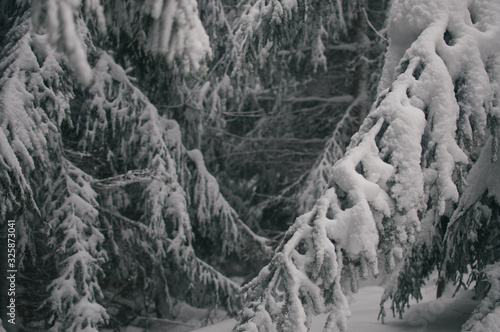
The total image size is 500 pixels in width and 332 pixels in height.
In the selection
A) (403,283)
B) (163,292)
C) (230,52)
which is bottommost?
(163,292)

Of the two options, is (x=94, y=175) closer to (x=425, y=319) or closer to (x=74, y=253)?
(x=74, y=253)

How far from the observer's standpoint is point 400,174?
237cm

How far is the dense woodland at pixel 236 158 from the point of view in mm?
2285

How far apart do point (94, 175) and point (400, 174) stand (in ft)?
14.6

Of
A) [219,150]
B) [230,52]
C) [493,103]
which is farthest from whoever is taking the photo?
[219,150]

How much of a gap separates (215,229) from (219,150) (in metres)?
2.10

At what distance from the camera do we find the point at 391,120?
252cm

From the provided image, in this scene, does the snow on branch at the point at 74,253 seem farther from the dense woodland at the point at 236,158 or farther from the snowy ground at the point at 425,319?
the snowy ground at the point at 425,319

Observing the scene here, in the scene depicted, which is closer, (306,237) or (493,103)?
(306,237)

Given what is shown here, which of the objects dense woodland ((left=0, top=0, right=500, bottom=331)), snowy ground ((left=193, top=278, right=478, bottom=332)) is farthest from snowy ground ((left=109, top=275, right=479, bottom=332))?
dense woodland ((left=0, top=0, right=500, bottom=331))

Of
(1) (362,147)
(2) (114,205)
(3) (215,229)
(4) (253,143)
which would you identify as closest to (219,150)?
(4) (253,143)

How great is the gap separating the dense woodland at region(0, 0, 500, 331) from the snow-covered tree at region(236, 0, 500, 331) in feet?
0.03

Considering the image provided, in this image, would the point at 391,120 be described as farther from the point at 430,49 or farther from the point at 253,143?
the point at 253,143

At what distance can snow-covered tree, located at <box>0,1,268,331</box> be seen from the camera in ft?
7.82
